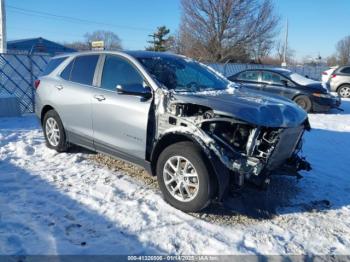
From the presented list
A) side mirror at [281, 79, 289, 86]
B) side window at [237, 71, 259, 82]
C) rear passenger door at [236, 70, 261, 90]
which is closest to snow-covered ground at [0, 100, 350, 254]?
side mirror at [281, 79, 289, 86]

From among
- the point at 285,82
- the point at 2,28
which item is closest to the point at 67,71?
the point at 285,82

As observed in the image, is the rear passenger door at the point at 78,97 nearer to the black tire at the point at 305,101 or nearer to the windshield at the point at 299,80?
the black tire at the point at 305,101

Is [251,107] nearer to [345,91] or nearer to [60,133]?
[60,133]

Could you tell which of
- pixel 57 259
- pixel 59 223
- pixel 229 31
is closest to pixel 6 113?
pixel 59 223

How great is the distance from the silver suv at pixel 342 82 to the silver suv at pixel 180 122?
13421 millimetres

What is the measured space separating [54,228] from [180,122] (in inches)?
67.8

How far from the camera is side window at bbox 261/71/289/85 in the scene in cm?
1201

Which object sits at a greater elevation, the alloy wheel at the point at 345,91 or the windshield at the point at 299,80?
the windshield at the point at 299,80

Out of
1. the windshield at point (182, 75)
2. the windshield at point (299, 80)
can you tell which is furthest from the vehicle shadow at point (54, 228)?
the windshield at point (299, 80)

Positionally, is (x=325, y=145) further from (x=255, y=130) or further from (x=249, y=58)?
(x=249, y=58)

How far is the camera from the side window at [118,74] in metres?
4.60

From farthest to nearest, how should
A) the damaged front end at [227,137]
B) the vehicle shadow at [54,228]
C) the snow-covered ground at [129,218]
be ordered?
the damaged front end at [227,137]
the snow-covered ground at [129,218]
the vehicle shadow at [54,228]

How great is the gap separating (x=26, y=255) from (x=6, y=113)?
24.2ft

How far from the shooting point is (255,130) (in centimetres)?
367
